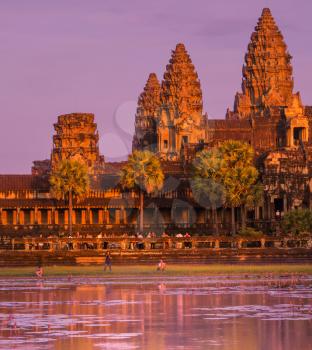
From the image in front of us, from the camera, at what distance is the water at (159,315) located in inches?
1537

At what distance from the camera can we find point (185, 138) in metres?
195

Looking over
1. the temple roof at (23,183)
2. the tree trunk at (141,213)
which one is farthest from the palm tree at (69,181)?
the temple roof at (23,183)

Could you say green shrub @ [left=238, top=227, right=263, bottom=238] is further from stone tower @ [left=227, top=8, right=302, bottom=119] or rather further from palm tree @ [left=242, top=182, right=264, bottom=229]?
stone tower @ [left=227, top=8, right=302, bottom=119]

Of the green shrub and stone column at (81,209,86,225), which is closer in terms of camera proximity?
the green shrub

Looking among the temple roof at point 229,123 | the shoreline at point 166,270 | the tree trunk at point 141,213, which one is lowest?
the shoreline at point 166,270

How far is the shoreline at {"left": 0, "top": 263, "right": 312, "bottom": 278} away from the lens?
81556 mm

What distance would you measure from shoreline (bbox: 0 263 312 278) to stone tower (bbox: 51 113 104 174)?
254ft

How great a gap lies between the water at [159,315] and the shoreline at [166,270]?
38.4ft

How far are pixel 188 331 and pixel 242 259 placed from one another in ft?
190

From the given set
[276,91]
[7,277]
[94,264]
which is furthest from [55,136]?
[7,277]

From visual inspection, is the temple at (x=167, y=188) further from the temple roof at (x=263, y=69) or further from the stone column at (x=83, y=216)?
the temple roof at (x=263, y=69)

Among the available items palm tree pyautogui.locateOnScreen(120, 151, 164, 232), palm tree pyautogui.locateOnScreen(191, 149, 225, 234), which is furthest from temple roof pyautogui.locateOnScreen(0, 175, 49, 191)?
palm tree pyautogui.locateOnScreen(191, 149, 225, 234)

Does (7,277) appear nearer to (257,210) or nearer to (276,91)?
(257,210)

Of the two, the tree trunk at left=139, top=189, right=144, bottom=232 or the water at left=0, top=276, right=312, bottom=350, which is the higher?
the tree trunk at left=139, top=189, right=144, bottom=232
